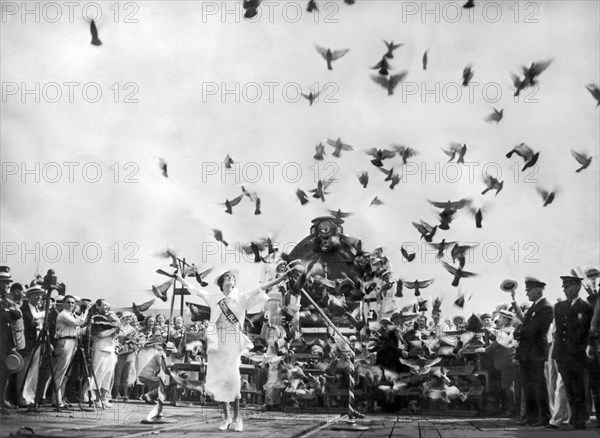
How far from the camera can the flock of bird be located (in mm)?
10344

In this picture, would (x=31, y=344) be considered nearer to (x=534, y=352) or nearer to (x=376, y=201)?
(x=376, y=201)

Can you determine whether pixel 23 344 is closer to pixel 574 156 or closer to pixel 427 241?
pixel 427 241

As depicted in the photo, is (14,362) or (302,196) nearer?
(14,362)

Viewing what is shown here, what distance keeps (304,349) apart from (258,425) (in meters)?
1.21

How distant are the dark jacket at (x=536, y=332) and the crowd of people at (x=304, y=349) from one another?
0.01 m

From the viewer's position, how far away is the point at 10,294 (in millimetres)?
10648

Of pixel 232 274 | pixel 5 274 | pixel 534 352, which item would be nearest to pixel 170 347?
pixel 232 274

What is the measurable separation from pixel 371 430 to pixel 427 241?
2487 mm

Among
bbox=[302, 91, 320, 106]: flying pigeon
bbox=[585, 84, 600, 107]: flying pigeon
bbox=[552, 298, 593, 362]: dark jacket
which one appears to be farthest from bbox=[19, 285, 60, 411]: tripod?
bbox=[585, 84, 600, 107]: flying pigeon

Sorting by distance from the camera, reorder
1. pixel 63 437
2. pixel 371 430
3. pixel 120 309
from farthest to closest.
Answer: pixel 120 309 < pixel 371 430 < pixel 63 437

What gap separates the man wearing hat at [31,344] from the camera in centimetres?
1049

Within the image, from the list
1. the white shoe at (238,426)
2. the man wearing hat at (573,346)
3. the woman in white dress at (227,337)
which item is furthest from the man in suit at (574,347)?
the white shoe at (238,426)

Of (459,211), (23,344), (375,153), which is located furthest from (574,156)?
(23,344)

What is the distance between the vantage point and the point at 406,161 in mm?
10641
